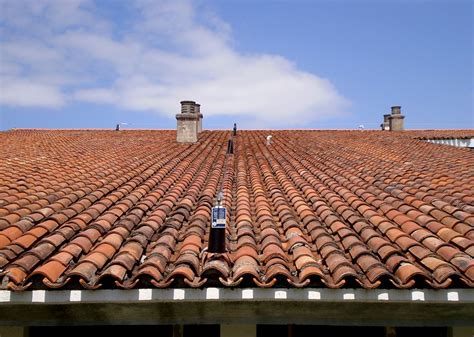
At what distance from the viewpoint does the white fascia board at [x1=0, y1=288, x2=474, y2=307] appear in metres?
2.90

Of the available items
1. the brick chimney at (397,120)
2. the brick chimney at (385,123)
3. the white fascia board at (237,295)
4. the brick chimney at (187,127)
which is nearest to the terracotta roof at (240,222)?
the white fascia board at (237,295)

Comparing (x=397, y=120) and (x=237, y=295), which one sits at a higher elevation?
(x=397, y=120)

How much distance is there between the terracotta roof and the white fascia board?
0.19 feet

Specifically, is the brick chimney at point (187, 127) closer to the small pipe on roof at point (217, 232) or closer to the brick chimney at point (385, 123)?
the small pipe on roof at point (217, 232)

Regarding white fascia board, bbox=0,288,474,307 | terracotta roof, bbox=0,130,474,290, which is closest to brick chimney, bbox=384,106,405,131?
terracotta roof, bbox=0,130,474,290

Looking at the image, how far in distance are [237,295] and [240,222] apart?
137 centimetres

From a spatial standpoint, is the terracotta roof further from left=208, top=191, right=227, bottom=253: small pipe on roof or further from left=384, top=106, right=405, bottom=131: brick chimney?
left=384, top=106, right=405, bottom=131: brick chimney

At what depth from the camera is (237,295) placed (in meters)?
→ 2.96

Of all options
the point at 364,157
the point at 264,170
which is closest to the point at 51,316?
the point at 264,170

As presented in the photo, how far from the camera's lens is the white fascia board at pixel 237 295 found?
9.52 feet

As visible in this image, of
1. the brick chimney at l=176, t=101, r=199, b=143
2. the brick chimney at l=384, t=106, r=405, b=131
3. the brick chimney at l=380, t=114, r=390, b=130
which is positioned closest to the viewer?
the brick chimney at l=176, t=101, r=199, b=143

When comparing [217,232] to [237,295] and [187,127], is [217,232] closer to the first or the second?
[237,295]

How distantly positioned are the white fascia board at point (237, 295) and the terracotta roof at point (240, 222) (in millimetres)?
59

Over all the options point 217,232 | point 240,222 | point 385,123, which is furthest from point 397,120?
point 217,232
